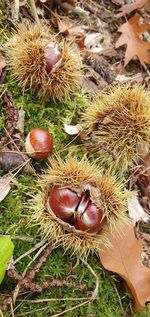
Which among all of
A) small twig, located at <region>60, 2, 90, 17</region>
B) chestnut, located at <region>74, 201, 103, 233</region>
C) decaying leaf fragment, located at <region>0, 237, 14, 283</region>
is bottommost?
chestnut, located at <region>74, 201, 103, 233</region>

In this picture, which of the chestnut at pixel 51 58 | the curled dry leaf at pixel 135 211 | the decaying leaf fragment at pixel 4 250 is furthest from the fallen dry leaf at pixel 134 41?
the decaying leaf fragment at pixel 4 250

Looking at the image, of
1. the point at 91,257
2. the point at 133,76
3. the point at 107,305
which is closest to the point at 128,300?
the point at 107,305

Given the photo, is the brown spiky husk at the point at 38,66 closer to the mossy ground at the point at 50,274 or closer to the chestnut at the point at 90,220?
the mossy ground at the point at 50,274

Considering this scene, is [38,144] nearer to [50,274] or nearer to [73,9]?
[50,274]

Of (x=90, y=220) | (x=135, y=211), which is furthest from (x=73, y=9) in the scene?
(x=90, y=220)

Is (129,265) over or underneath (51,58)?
underneath

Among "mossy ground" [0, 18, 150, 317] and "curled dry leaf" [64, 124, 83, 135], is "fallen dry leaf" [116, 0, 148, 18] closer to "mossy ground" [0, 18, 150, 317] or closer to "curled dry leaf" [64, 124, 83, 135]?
"curled dry leaf" [64, 124, 83, 135]

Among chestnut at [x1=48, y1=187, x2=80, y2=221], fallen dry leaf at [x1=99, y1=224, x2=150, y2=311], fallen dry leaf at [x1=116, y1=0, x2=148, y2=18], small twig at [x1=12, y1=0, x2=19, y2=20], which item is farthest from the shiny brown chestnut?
fallen dry leaf at [x1=116, y1=0, x2=148, y2=18]
